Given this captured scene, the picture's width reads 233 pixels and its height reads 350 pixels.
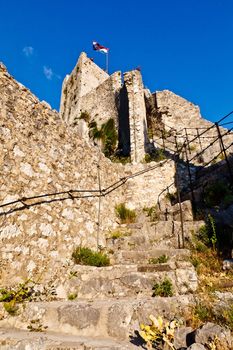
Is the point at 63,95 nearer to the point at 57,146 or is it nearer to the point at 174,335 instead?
the point at 57,146

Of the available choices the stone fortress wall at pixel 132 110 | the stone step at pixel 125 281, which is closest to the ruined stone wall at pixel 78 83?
the stone fortress wall at pixel 132 110

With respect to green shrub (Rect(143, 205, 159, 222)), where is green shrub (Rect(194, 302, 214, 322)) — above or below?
below

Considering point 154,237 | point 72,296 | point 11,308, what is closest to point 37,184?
point 72,296

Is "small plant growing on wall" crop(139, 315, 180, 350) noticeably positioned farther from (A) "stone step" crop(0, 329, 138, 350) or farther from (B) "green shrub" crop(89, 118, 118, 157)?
(B) "green shrub" crop(89, 118, 118, 157)

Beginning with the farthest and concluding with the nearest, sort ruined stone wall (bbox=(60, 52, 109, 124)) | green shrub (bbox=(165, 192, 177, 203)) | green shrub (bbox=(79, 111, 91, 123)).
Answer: ruined stone wall (bbox=(60, 52, 109, 124))
green shrub (bbox=(79, 111, 91, 123))
green shrub (bbox=(165, 192, 177, 203))

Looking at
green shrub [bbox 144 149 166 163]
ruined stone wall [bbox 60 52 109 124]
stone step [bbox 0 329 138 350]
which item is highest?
ruined stone wall [bbox 60 52 109 124]

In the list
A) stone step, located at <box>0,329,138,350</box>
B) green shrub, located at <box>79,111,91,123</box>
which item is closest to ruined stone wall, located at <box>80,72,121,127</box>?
green shrub, located at <box>79,111,91,123</box>

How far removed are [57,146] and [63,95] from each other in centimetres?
2105

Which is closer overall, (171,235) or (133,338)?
(133,338)

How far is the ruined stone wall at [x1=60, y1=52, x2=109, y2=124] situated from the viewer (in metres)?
22.2

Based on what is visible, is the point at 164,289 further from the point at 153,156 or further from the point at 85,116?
the point at 85,116

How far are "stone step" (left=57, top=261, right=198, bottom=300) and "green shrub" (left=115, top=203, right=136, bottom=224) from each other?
3185mm

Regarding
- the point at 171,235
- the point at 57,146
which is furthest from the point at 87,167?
the point at 171,235

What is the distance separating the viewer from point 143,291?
3.85 meters
